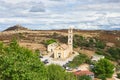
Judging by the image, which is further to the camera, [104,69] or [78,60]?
[78,60]

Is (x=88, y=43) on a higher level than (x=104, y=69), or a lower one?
higher

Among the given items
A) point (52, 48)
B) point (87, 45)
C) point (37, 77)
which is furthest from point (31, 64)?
point (87, 45)

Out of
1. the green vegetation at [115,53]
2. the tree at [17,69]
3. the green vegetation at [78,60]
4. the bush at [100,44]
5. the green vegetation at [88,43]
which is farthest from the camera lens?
the bush at [100,44]

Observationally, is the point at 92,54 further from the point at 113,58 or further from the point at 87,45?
the point at 87,45

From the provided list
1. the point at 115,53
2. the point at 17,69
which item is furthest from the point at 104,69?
the point at 17,69

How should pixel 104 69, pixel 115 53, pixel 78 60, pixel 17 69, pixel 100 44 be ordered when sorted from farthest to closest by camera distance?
pixel 100 44 < pixel 115 53 < pixel 78 60 < pixel 104 69 < pixel 17 69

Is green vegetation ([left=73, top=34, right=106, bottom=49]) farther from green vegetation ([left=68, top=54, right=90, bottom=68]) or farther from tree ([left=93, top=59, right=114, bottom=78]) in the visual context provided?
tree ([left=93, top=59, right=114, bottom=78])

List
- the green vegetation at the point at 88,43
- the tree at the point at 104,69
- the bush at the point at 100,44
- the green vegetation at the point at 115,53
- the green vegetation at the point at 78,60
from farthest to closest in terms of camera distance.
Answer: the bush at the point at 100,44 < the green vegetation at the point at 88,43 < the green vegetation at the point at 115,53 < the green vegetation at the point at 78,60 < the tree at the point at 104,69

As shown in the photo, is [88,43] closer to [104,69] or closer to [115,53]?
[115,53]

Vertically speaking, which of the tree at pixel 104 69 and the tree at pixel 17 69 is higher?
the tree at pixel 17 69

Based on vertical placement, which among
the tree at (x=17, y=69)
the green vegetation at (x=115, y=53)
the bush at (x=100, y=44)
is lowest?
the green vegetation at (x=115, y=53)

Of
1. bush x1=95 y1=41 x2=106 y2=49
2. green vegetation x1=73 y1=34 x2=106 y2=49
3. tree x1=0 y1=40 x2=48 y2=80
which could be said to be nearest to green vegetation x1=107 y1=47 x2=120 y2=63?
bush x1=95 y1=41 x2=106 y2=49

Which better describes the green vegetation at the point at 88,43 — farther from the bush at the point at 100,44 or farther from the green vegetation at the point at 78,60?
the green vegetation at the point at 78,60

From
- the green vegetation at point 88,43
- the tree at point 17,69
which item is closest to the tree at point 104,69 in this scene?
the green vegetation at point 88,43
